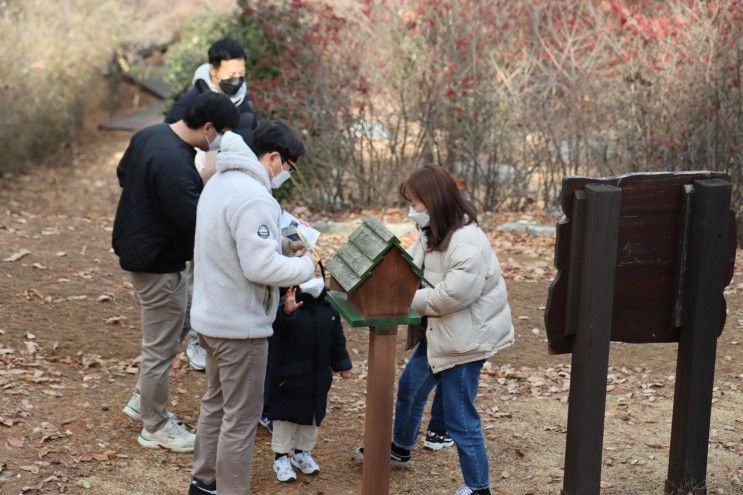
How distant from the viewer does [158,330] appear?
5250mm

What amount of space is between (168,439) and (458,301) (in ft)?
6.17

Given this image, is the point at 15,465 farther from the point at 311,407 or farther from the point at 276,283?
the point at 276,283

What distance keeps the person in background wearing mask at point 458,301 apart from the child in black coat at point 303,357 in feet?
1.60

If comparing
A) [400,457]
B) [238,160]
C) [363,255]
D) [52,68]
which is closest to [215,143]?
[238,160]

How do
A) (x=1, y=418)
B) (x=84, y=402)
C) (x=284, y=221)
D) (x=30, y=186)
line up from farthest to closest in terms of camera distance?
(x=30, y=186) < (x=84, y=402) < (x=1, y=418) < (x=284, y=221)

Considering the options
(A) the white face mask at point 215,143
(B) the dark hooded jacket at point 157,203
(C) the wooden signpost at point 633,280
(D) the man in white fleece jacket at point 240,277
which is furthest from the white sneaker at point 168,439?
(C) the wooden signpost at point 633,280

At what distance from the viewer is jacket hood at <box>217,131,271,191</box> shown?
430 centimetres

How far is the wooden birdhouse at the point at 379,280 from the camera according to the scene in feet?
13.8

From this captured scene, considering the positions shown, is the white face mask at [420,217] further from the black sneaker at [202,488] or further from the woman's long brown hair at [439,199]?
the black sneaker at [202,488]

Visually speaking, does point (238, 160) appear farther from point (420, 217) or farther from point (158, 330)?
point (158, 330)

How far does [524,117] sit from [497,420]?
5462mm

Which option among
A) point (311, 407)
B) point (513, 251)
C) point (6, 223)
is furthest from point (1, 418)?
point (513, 251)

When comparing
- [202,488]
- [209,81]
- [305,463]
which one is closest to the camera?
[202,488]

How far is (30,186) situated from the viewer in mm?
14008
